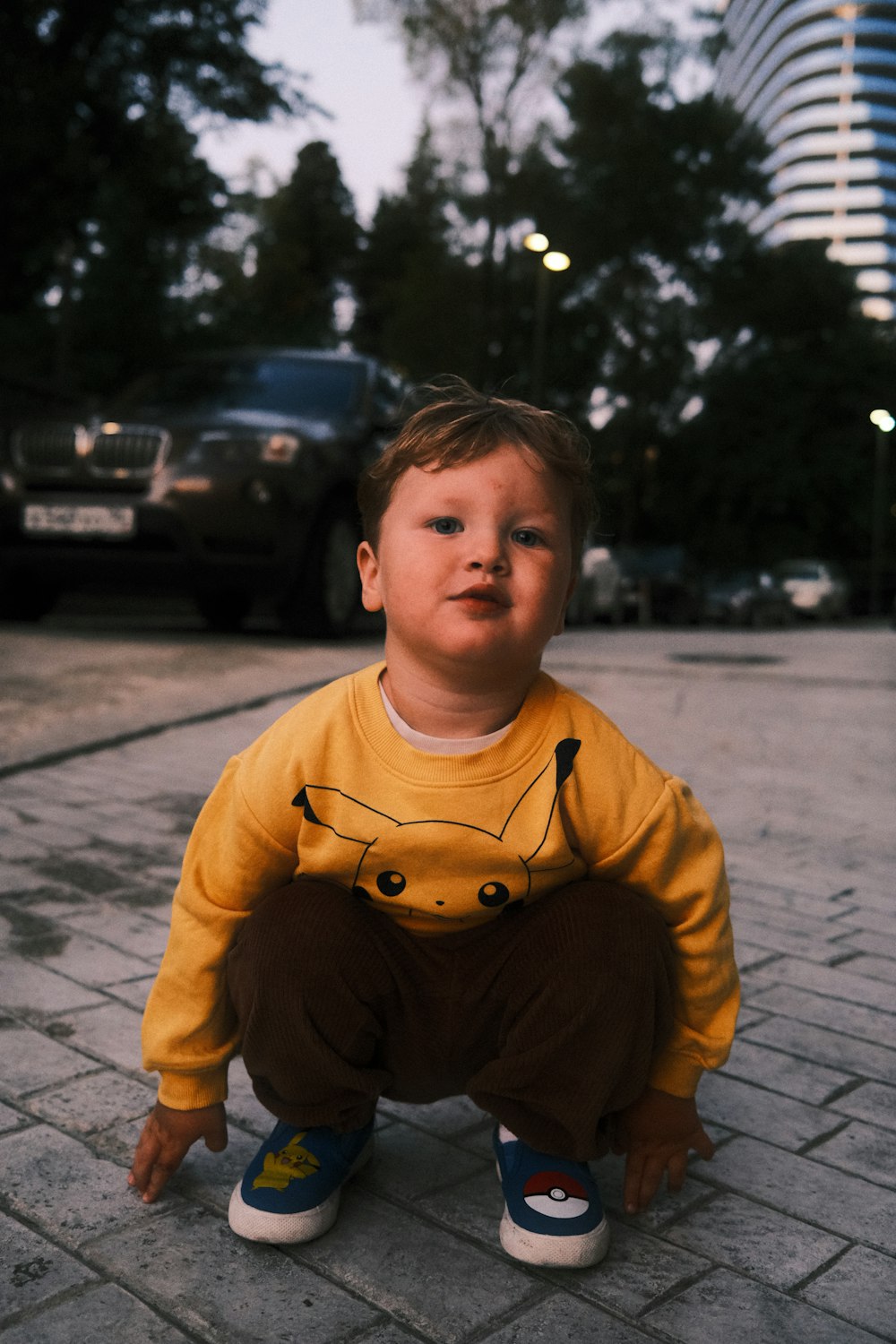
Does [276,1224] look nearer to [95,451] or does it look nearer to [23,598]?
[95,451]

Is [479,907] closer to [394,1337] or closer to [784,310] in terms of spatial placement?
[394,1337]

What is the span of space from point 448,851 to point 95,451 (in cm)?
631

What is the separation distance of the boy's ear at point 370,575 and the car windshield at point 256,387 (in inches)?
244

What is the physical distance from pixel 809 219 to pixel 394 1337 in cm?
11880

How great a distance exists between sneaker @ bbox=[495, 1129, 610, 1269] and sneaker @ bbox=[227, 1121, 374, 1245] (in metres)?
0.22

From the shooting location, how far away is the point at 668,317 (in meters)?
33.9

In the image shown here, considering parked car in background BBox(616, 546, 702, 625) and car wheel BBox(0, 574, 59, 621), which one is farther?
parked car in background BBox(616, 546, 702, 625)

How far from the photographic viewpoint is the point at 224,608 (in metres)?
9.46

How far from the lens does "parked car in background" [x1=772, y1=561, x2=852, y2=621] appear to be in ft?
102

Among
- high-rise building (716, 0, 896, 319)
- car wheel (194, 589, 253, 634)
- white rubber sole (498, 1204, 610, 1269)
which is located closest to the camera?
white rubber sole (498, 1204, 610, 1269)

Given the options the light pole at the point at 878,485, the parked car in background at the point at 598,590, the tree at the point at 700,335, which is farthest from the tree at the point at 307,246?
the parked car in background at the point at 598,590

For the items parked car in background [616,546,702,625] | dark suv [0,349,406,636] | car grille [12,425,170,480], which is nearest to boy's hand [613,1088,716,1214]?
dark suv [0,349,406,636]

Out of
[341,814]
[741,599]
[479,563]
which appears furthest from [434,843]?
[741,599]

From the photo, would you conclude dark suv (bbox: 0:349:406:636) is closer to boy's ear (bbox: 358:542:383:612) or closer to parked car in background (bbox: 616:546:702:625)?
boy's ear (bbox: 358:542:383:612)
